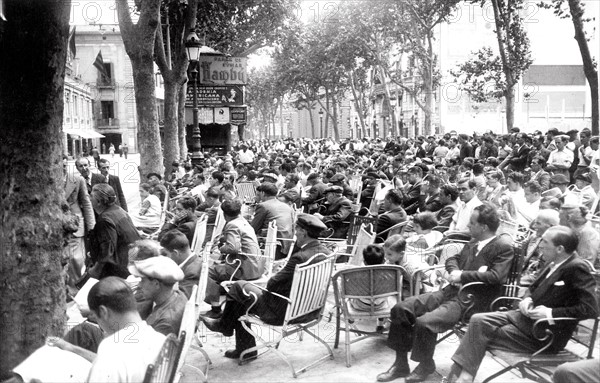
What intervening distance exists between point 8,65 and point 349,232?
5455 mm

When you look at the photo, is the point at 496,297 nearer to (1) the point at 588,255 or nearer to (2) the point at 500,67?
(1) the point at 588,255

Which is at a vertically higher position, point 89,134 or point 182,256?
point 89,134

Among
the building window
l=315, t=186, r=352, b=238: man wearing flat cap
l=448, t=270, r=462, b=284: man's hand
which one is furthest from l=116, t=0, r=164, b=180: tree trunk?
the building window

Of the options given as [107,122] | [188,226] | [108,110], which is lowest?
[188,226]

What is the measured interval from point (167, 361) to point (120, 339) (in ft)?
0.86

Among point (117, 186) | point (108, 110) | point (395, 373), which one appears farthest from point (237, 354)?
point (108, 110)

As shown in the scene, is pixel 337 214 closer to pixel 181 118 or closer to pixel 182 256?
pixel 182 256

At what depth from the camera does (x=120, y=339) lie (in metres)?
3.39

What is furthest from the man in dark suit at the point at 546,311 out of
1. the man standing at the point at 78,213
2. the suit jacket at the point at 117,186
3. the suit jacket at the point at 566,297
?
the suit jacket at the point at 117,186

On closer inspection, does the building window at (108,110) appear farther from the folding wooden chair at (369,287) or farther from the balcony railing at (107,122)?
the folding wooden chair at (369,287)

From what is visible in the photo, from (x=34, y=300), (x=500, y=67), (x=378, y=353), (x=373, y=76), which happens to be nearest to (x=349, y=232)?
(x=378, y=353)

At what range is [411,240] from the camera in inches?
282

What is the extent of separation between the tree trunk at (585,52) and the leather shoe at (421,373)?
1481 cm

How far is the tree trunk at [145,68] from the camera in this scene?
1439 centimetres
